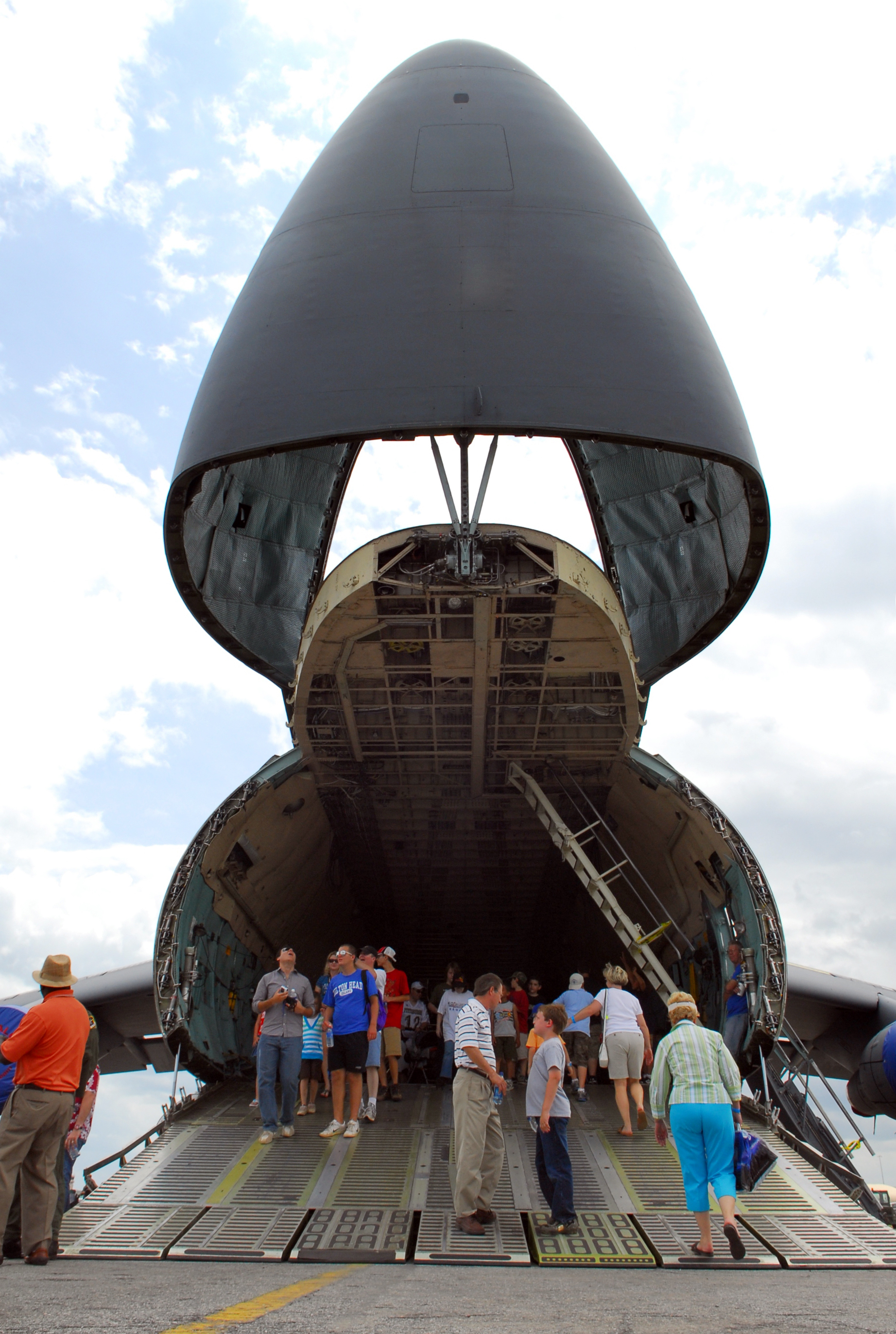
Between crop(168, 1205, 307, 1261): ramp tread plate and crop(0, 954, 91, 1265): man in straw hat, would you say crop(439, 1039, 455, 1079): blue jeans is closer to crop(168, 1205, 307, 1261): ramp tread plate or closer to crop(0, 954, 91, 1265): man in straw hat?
crop(168, 1205, 307, 1261): ramp tread plate

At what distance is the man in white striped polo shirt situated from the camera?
5082 mm

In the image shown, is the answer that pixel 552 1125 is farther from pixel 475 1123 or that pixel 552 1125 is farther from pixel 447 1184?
pixel 447 1184

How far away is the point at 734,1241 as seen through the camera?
4.55m

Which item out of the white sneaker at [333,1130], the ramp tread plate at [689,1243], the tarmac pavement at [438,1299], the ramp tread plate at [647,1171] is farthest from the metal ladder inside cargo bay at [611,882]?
the tarmac pavement at [438,1299]

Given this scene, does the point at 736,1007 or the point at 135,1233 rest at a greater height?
the point at 736,1007

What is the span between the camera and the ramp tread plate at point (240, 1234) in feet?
15.6

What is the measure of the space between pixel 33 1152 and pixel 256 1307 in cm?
184

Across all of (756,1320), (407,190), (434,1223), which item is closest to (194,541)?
(407,190)

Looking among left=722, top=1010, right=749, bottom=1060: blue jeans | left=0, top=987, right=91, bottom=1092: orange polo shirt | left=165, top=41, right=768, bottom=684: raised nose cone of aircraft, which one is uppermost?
left=165, top=41, right=768, bottom=684: raised nose cone of aircraft

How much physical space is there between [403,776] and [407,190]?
688 cm

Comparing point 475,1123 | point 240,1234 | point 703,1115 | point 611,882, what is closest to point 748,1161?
point 703,1115

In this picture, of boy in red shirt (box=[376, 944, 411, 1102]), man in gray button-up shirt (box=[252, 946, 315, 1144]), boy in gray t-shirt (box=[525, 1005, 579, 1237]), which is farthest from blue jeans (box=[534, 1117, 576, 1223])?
boy in red shirt (box=[376, 944, 411, 1102])

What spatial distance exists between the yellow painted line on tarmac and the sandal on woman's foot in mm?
1884

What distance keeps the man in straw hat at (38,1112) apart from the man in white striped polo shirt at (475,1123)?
2057 mm
